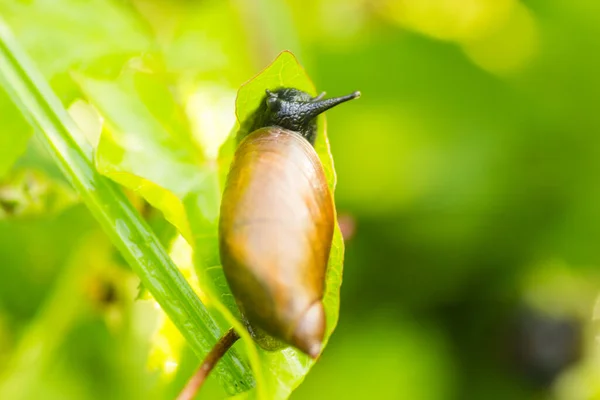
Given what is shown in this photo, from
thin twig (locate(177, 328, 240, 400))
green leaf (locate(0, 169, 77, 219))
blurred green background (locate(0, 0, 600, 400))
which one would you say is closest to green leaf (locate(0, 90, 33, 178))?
green leaf (locate(0, 169, 77, 219))

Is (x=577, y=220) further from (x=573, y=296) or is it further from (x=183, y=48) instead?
(x=183, y=48)

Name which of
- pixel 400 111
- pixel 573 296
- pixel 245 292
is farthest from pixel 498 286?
pixel 245 292

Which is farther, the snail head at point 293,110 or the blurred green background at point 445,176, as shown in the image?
the blurred green background at point 445,176

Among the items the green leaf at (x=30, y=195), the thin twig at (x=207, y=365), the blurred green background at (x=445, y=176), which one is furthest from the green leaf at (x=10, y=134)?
the thin twig at (x=207, y=365)

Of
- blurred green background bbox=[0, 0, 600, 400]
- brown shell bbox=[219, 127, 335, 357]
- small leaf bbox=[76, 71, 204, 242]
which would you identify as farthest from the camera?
blurred green background bbox=[0, 0, 600, 400]

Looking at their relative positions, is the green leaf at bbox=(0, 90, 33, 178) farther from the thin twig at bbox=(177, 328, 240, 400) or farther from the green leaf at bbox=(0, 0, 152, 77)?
the thin twig at bbox=(177, 328, 240, 400)

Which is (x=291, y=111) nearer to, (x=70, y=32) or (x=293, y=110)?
(x=293, y=110)

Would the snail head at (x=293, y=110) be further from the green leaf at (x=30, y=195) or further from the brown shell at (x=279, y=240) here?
the green leaf at (x=30, y=195)
